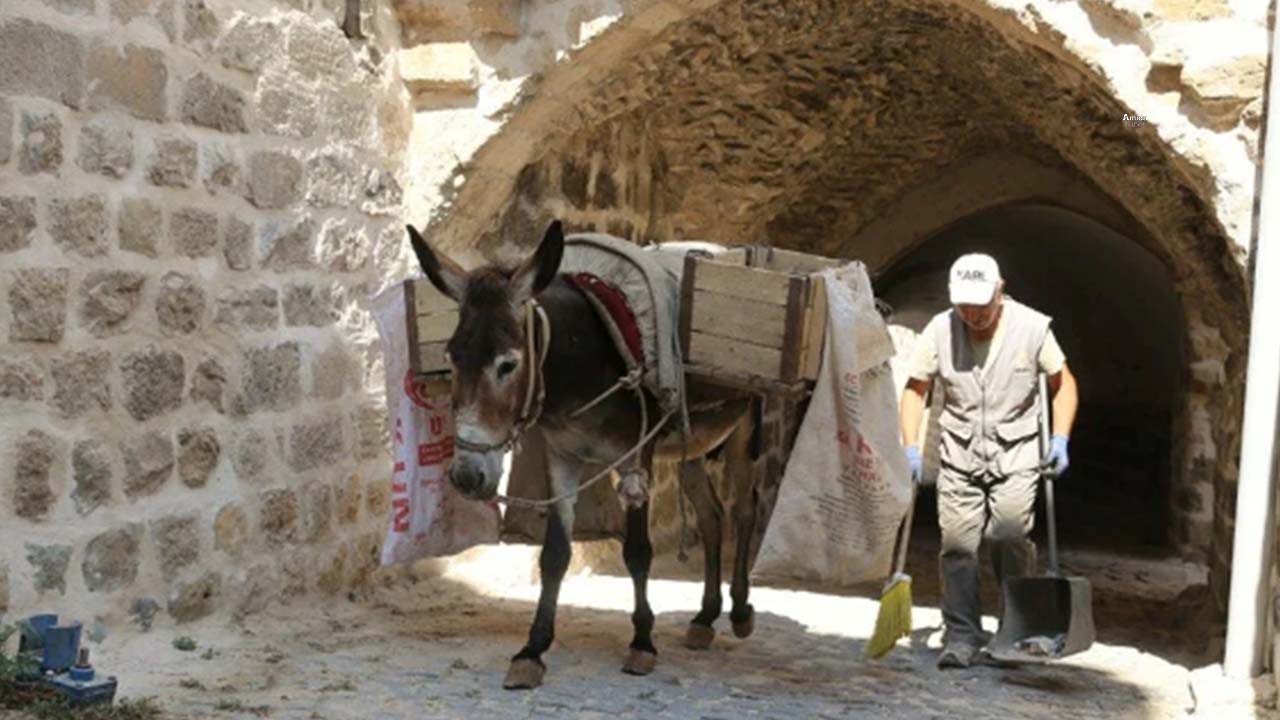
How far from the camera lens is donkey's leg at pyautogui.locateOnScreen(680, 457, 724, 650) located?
5.60 meters

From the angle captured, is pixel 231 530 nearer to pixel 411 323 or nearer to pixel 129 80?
pixel 411 323

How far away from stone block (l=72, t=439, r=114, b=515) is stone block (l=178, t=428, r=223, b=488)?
355 mm

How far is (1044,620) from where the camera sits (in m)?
5.33

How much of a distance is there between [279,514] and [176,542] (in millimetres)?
592

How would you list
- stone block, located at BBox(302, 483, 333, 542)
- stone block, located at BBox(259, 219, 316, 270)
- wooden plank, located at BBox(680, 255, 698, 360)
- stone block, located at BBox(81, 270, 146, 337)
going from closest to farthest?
1. stone block, located at BBox(81, 270, 146, 337)
2. wooden plank, located at BBox(680, 255, 698, 360)
3. stone block, located at BBox(259, 219, 316, 270)
4. stone block, located at BBox(302, 483, 333, 542)

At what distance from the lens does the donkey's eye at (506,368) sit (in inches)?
172

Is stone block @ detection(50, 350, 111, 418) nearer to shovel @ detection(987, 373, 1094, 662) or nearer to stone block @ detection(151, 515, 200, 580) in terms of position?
stone block @ detection(151, 515, 200, 580)

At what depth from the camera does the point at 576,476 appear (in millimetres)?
5027

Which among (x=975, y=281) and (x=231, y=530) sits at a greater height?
(x=975, y=281)

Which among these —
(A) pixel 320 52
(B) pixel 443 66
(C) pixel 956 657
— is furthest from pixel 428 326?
(C) pixel 956 657

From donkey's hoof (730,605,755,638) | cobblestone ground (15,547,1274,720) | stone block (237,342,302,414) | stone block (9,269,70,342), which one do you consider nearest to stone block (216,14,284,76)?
stone block (237,342,302,414)

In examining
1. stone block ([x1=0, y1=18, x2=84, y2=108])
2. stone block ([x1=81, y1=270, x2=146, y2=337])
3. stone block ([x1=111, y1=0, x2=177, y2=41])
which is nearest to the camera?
stone block ([x1=0, y1=18, x2=84, y2=108])

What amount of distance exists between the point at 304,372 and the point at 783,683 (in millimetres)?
2153

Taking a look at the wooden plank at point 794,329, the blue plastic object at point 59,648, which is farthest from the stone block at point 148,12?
the wooden plank at point 794,329
